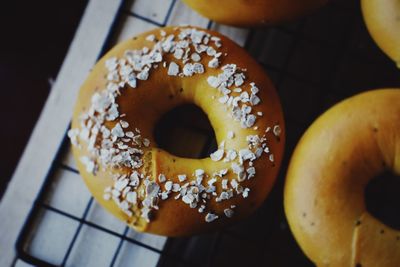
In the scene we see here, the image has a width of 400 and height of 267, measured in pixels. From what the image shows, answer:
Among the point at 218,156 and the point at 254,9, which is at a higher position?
the point at 254,9

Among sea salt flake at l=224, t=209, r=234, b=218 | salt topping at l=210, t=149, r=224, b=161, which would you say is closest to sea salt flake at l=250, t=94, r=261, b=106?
salt topping at l=210, t=149, r=224, b=161

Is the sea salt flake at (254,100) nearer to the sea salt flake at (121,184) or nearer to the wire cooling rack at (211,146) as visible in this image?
the wire cooling rack at (211,146)

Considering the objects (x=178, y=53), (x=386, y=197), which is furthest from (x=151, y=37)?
(x=386, y=197)

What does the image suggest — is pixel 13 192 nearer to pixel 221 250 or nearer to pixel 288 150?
pixel 221 250

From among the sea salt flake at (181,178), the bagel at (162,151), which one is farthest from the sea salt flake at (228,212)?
the sea salt flake at (181,178)

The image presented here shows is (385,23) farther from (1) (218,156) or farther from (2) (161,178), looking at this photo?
(2) (161,178)

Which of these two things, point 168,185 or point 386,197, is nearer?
point 168,185
